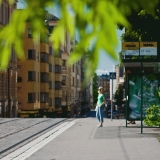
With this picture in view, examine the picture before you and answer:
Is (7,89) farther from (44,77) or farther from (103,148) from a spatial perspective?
(103,148)

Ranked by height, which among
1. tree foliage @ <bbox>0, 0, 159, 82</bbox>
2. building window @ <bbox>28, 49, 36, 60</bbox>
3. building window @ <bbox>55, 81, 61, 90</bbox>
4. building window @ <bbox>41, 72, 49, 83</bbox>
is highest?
building window @ <bbox>28, 49, 36, 60</bbox>

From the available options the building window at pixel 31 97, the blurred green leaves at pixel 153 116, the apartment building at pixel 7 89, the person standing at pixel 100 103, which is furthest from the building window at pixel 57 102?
the blurred green leaves at pixel 153 116

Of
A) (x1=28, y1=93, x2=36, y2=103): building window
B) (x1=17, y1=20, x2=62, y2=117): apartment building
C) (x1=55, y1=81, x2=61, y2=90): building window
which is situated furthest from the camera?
(x1=55, y1=81, x2=61, y2=90): building window

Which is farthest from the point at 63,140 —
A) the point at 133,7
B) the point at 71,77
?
the point at 71,77

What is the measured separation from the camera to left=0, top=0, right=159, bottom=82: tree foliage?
2266mm

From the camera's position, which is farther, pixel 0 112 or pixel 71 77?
pixel 71 77

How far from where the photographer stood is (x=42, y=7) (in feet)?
7.93

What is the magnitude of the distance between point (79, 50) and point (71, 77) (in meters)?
118

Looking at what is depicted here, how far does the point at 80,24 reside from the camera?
2324 millimetres

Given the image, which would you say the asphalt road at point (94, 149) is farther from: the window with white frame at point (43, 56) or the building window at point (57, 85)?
the building window at point (57, 85)

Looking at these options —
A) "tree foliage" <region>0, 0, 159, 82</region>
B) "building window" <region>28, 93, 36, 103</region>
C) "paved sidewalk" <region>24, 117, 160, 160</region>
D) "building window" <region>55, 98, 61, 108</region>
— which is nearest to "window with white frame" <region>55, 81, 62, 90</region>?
"building window" <region>55, 98, 61, 108</region>

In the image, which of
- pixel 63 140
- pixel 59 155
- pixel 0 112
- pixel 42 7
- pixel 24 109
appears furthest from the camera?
pixel 24 109

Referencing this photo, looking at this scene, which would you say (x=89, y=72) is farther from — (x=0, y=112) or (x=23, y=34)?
(x=0, y=112)

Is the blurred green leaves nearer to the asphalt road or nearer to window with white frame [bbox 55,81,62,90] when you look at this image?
the asphalt road
